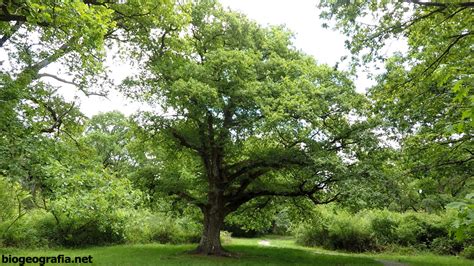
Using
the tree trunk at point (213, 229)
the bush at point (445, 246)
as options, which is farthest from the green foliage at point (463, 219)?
the bush at point (445, 246)

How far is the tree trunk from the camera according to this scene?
19.2 m

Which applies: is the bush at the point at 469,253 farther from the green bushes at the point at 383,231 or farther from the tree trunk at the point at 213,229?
the tree trunk at the point at 213,229

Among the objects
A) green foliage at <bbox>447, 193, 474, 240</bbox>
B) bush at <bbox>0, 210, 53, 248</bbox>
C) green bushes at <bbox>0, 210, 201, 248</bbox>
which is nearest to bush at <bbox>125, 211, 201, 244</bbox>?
green bushes at <bbox>0, 210, 201, 248</bbox>

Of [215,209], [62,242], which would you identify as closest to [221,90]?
[215,209]

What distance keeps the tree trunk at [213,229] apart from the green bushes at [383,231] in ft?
21.0

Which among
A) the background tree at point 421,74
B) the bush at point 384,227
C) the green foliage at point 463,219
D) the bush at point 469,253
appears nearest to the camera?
the green foliage at point 463,219

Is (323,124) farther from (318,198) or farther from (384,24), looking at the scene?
(384,24)

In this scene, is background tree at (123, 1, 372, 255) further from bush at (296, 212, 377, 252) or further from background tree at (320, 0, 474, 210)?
bush at (296, 212, 377, 252)

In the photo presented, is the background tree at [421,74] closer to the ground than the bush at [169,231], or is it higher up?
higher up

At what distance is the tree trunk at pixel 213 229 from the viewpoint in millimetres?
19203

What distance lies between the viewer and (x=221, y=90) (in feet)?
55.3

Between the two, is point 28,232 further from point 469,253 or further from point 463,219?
point 469,253

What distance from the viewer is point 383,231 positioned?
25625 mm

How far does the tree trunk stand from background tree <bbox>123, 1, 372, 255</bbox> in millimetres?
55
